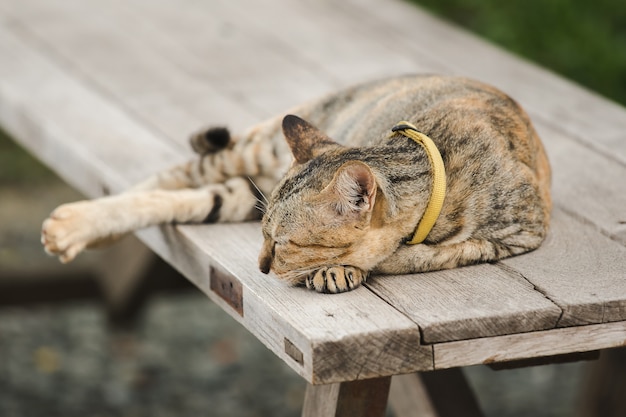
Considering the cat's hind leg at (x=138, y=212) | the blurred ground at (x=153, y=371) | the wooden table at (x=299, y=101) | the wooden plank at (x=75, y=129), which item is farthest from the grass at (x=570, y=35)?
the cat's hind leg at (x=138, y=212)

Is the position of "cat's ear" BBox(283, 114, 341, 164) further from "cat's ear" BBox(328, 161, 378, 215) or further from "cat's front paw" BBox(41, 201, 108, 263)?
"cat's front paw" BBox(41, 201, 108, 263)

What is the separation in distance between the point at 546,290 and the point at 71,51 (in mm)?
2726

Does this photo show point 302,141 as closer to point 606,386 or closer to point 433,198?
point 433,198

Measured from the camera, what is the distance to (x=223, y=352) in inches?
223

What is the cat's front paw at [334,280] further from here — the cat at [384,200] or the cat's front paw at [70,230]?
the cat's front paw at [70,230]

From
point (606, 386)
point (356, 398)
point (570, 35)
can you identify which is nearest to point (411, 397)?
point (356, 398)

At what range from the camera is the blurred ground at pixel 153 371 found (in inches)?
203

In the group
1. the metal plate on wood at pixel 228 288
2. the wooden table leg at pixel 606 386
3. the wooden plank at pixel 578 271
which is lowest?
the wooden table leg at pixel 606 386

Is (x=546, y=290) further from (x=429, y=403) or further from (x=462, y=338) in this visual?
(x=429, y=403)

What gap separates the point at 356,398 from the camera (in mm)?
2508

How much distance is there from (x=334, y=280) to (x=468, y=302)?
32 centimetres

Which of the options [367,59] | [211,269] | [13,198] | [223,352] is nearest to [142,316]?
[223,352]

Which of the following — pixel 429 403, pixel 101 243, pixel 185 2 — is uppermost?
pixel 185 2

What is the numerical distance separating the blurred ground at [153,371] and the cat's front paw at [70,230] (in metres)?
2.51
